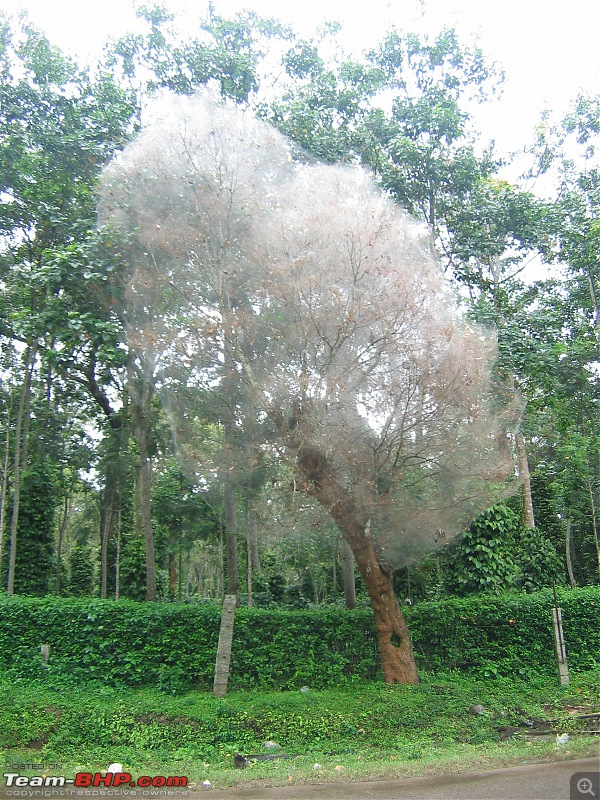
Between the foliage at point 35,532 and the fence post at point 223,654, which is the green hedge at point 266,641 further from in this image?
the foliage at point 35,532

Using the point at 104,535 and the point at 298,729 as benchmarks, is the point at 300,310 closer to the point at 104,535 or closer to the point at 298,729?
the point at 298,729

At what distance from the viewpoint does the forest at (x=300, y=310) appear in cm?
948

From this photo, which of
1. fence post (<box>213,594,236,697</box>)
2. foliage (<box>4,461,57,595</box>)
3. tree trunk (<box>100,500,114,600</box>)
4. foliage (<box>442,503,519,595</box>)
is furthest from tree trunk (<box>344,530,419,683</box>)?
tree trunk (<box>100,500,114,600</box>)

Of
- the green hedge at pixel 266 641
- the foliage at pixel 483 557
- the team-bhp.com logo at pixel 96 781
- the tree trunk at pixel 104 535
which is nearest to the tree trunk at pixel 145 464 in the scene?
the green hedge at pixel 266 641

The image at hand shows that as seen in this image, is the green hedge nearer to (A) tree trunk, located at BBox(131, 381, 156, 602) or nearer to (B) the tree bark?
(B) the tree bark

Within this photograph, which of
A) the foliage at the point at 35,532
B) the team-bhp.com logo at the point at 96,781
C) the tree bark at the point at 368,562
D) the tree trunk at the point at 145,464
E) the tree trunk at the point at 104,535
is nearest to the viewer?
the team-bhp.com logo at the point at 96,781

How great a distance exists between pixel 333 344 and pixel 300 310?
725mm

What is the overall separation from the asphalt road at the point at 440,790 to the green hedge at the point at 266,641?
4262mm

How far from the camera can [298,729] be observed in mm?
8555

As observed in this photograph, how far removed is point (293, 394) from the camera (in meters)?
9.35

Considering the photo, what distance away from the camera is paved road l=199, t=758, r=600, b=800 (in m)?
5.64

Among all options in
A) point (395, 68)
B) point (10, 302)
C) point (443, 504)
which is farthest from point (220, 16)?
point (443, 504)

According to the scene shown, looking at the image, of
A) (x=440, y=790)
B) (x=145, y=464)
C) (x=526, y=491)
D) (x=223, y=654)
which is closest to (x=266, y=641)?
(x=223, y=654)

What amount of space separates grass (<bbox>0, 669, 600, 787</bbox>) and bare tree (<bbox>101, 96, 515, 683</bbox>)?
1246mm
